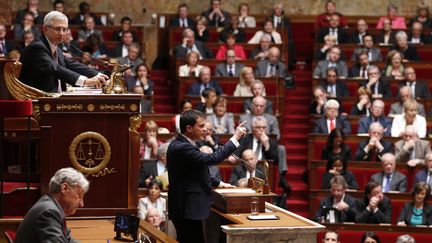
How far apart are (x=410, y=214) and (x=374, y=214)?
33 cm

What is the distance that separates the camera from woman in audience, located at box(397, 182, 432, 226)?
29.1 ft

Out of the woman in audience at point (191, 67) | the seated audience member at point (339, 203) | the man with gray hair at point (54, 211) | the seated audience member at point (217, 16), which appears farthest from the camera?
the seated audience member at point (217, 16)

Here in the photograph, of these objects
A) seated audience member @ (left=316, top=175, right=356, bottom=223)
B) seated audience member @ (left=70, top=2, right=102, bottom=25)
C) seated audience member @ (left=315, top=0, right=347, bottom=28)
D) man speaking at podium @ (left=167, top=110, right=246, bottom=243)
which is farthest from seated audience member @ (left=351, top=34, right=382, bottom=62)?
man speaking at podium @ (left=167, top=110, right=246, bottom=243)

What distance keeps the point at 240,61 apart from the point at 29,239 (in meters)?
8.11

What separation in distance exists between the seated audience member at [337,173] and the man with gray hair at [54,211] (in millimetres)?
5356

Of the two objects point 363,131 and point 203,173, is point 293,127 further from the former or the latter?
point 203,173

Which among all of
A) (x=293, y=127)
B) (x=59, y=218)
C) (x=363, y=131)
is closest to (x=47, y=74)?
(x=59, y=218)

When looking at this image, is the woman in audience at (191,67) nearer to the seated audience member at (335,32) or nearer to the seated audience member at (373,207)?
the seated audience member at (335,32)

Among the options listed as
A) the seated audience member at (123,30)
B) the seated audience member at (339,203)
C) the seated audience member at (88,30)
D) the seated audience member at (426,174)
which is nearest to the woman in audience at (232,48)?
the seated audience member at (123,30)

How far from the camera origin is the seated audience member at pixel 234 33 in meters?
13.3

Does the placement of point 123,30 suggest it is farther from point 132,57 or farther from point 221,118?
point 221,118

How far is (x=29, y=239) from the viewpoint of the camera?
4359mm

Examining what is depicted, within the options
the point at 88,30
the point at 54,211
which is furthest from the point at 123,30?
the point at 54,211

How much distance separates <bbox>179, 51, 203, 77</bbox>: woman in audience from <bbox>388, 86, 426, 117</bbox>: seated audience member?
230 cm
